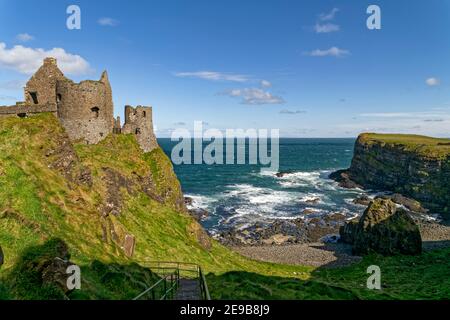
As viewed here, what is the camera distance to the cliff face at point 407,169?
305 ft

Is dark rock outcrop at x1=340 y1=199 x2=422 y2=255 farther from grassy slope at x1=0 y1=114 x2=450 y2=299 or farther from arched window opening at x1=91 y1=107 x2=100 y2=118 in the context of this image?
arched window opening at x1=91 y1=107 x2=100 y2=118

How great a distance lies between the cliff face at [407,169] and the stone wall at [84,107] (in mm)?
85562

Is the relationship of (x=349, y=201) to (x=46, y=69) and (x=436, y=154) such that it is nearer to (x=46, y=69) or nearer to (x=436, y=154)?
(x=436, y=154)

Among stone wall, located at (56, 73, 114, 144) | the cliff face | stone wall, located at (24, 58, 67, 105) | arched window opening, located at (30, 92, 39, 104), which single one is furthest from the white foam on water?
the cliff face

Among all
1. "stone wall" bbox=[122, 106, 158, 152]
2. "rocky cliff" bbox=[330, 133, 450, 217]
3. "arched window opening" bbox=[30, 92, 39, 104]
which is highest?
"arched window opening" bbox=[30, 92, 39, 104]

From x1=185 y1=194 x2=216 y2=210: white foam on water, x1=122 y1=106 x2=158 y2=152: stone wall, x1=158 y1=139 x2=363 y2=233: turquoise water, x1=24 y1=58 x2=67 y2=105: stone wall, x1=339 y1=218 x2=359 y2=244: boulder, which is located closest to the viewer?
x1=24 y1=58 x2=67 y2=105: stone wall

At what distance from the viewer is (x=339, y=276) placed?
4259 cm

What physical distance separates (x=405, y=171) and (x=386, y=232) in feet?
218

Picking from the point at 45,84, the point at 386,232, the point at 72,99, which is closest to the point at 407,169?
the point at 386,232

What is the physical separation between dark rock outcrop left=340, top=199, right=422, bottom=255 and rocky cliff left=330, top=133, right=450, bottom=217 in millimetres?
40161

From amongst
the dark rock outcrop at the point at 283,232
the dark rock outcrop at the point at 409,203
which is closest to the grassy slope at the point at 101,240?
the dark rock outcrop at the point at 283,232

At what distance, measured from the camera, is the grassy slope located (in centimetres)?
1742
